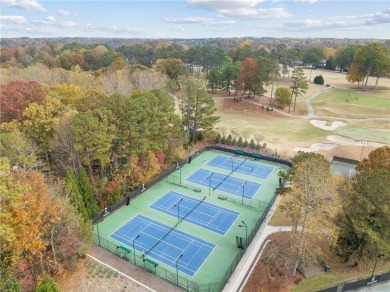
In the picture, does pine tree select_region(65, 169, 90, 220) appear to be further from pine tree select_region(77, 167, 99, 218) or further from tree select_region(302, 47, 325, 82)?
tree select_region(302, 47, 325, 82)

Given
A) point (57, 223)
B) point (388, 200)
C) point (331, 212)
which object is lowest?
point (57, 223)

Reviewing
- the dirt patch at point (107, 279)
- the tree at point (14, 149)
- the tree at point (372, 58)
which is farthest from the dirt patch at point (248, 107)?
the dirt patch at point (107, 279)

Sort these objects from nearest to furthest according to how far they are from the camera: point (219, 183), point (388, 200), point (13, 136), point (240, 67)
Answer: point (388, 200) < point (13, 136) < point (219, 183) < point (240, 67)

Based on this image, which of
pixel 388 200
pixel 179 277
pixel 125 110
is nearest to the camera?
pixel 388 200

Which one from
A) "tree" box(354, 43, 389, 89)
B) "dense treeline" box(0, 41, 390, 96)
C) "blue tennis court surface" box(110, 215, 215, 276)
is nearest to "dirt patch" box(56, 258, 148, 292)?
"blue tennis court surface" box(110, 215, 215, 276)

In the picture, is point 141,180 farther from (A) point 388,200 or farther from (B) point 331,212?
(A) point 388,200

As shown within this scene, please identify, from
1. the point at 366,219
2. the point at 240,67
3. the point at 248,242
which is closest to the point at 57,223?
the point at 248,242
